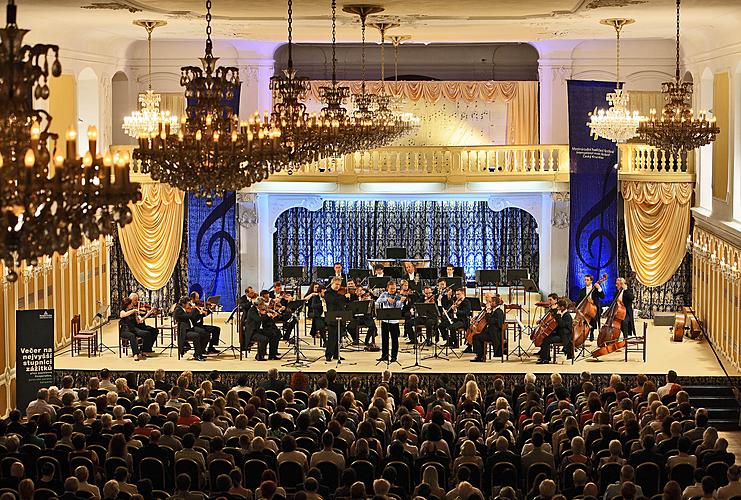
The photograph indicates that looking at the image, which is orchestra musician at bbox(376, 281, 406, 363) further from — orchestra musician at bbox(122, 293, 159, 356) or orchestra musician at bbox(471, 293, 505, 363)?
orchestra musician at bbox(122, 293, 159, 356)

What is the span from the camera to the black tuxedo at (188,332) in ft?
73.6

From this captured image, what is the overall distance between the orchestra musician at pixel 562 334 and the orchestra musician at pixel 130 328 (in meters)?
6.95

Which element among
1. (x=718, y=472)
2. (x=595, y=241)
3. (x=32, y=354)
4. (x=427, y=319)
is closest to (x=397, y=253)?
(x=595, y=241)

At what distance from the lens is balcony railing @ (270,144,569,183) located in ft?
87.7

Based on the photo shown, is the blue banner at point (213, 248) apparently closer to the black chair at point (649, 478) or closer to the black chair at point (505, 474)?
the black chair at point (505, 474)

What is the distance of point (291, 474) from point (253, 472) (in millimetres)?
383

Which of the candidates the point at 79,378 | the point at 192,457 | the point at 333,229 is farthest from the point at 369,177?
the point at 192,457

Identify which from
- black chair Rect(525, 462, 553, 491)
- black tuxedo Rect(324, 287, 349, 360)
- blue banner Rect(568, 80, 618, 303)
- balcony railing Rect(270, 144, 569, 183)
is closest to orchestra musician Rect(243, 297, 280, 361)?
black tuxedo Rect(324, 287, 349, 360)

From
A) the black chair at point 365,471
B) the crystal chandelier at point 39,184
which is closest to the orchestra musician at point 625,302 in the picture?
the black chair at point 365,471

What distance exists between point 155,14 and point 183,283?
296 inches

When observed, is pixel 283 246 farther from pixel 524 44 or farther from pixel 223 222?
pixel 524 44

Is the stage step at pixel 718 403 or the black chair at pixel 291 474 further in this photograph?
the stage step at pixel 718 403

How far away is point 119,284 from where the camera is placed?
27.2 meters

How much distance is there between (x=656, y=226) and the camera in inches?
1048
